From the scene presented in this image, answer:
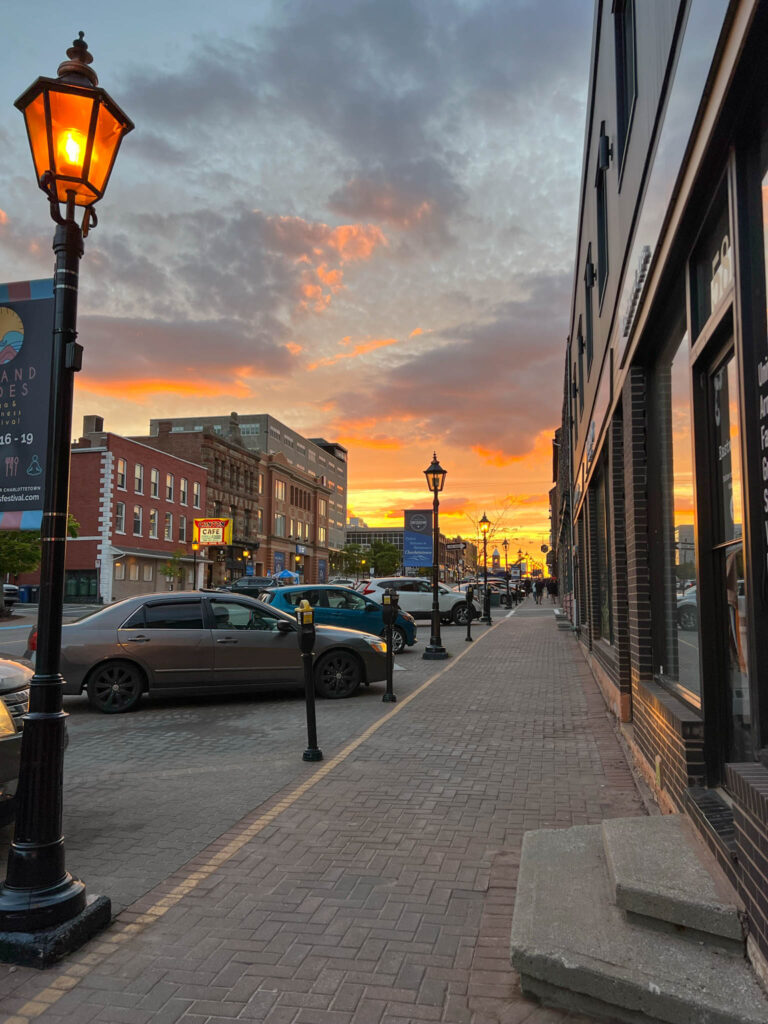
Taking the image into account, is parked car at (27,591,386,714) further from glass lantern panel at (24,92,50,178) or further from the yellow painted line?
glass lantern panel at (24,92,50,178)

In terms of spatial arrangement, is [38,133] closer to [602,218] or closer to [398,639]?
[602,218]

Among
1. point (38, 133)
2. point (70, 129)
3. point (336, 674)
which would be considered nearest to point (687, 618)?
point (70, 129)

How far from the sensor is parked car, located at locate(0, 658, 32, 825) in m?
4.72

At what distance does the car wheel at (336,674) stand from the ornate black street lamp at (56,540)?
7403mm

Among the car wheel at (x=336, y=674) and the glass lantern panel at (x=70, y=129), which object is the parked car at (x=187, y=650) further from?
the glass lantern panel at (x=70, y=129)

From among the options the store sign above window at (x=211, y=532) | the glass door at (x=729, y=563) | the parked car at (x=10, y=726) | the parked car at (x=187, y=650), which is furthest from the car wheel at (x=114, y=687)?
the store sign above window at (x=211, y=532)

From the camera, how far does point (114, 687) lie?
10.2m

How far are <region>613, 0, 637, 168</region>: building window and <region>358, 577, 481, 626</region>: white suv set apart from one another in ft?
62.8

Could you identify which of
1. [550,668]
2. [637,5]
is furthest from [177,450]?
[637,5]

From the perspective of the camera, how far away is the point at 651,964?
310cm

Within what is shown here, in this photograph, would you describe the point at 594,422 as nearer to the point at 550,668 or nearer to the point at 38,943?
the point at 550,668

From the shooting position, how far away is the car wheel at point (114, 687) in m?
10.2

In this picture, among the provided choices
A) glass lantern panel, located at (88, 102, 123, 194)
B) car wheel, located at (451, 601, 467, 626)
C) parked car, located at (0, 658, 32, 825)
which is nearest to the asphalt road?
parked car, located at (0, 658, 32, 825)

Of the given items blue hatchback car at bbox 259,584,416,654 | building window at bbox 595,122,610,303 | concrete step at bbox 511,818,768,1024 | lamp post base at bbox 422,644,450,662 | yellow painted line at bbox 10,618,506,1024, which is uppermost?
building window at bbox 595,122,610,303
